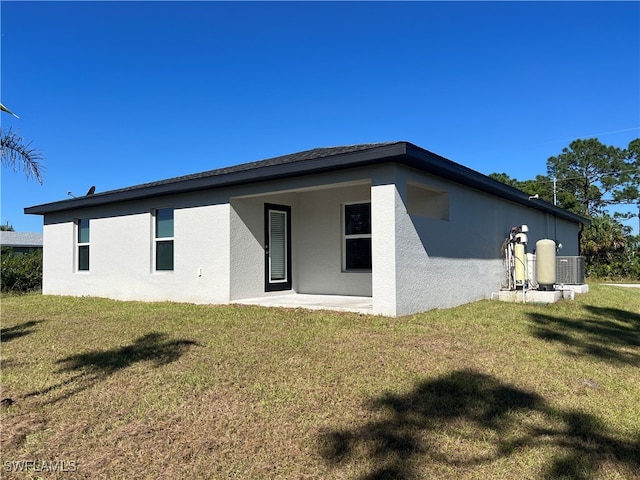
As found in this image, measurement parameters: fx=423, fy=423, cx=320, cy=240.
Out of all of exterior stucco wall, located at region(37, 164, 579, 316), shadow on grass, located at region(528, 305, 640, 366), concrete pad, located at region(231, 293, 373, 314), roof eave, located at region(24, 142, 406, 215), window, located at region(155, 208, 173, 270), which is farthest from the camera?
window, located at region(155, 208, 173, 270)

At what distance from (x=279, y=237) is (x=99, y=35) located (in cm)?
711

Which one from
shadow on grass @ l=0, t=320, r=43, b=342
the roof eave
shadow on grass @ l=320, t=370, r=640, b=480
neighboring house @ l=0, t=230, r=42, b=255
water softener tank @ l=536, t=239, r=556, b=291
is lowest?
shadow on grass @ l=320, t=370, r=640, b=480

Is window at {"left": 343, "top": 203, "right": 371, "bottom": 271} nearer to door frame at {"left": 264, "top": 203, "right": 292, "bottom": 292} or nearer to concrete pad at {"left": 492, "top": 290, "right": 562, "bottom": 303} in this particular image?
door frame at {"left": 264, "top": 203, "right": 292, "bottom": 292}

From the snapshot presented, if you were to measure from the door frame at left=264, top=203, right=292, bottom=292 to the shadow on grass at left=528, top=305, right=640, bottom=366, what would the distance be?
540 cm

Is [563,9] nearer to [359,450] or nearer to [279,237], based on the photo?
[279,237]

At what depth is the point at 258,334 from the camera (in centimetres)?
574

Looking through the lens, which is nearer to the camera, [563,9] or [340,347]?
[340,347]

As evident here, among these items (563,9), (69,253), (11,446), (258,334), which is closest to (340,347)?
(258,334)

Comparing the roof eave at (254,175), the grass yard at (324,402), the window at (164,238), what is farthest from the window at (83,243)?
the grass yard at (324,402)

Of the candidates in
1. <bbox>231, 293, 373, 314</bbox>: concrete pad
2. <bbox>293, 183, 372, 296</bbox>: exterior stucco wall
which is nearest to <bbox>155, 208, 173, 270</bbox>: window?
<bbox>231, 293, 373, 314</bbox>: concrete pad

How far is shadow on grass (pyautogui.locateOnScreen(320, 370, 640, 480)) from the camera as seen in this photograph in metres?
2.57

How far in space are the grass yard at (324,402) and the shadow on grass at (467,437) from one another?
0.01 metres

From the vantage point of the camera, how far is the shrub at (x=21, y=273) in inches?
588

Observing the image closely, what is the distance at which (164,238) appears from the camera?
10.2 meters
